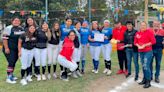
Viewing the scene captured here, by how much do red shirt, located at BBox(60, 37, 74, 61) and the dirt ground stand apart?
3.38 feet

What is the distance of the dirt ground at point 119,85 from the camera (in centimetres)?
878

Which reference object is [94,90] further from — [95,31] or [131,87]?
[95,31]

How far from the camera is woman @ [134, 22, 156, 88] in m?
8.67

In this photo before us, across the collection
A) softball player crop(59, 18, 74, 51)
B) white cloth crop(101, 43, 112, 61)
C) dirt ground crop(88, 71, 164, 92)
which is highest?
softball player crop(59, 18, 74, 51)

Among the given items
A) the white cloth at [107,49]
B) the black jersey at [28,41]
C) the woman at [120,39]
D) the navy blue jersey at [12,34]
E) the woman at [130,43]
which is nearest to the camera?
the black jersey at [28,41]

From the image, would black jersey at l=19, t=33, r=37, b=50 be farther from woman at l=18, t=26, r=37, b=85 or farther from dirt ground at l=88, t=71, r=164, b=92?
dirt ground at l=88, t=71, r=164, b=92

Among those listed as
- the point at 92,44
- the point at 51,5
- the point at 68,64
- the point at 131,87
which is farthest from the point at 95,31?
the point at 51,5

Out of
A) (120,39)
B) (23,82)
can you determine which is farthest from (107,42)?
(23,82)

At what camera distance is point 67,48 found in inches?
385

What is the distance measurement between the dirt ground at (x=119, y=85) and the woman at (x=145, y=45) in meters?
0.25

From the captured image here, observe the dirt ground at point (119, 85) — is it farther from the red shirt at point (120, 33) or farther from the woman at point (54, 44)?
the woman at point (54, 44)

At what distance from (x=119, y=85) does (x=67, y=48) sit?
1731mm

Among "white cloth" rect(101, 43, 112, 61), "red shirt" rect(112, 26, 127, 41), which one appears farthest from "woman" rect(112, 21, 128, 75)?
"white cloth" rect(101, 43, 112, 61)

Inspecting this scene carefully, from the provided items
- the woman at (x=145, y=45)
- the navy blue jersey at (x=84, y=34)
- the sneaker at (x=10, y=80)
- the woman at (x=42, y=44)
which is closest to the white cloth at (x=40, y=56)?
the woman at (x=42, y=44)
